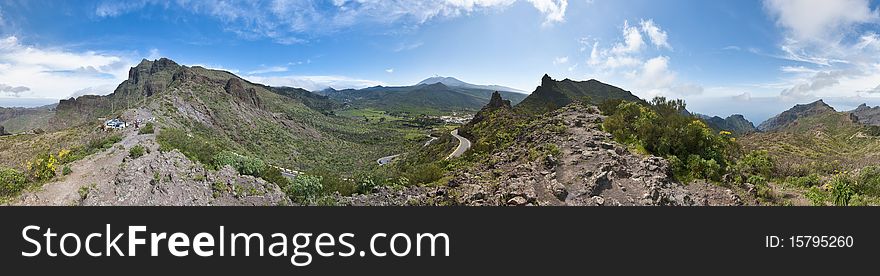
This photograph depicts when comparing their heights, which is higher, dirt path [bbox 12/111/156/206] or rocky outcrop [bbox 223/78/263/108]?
rocky outcrop [bbox 223/78/263/108]

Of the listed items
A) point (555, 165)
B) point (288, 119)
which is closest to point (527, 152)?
point (555, 165)

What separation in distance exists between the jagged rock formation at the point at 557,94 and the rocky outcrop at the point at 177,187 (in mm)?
52399

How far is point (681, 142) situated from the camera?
70.1ft

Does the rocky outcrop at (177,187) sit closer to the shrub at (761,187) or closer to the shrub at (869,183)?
the shrub at (761,187)

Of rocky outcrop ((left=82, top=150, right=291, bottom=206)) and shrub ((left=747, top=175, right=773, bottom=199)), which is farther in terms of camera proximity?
shrub ((left=747, top=175, right=773, bottom=199))

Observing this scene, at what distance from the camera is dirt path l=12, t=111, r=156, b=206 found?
52.5 ft

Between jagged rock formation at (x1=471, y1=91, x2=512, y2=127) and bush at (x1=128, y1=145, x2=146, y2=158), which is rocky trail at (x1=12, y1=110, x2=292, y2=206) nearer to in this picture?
bush at (x1=128, y1=145, x2=146, y2=158)

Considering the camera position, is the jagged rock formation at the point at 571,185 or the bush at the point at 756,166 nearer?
the jagged rock formation at the point at 571,185

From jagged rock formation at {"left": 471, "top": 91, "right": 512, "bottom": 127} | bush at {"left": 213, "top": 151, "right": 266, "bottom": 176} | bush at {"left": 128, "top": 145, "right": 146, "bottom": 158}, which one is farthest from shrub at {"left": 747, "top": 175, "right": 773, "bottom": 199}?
jagged rock formation at {"left": 471, "top": 91, "right": 512, "bottom": 127}

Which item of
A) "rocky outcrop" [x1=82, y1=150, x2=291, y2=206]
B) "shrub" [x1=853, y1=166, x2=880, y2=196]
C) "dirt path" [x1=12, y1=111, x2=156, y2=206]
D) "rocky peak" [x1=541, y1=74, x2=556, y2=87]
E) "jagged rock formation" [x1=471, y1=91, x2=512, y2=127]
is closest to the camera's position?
"dirt path" [x1=12, y1=111, x2=156, y2=206]

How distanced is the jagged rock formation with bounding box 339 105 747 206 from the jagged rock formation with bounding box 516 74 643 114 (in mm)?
44707

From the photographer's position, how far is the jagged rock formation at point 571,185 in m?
16.0

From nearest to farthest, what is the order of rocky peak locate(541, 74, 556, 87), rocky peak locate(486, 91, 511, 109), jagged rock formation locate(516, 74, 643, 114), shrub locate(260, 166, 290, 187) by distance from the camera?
shrub locate(260, 166, 290, 187) → rocky peak locate(486, 91, 511, 109) → jagged rock formation locate(516, 74, 643, 114) → rocky peak locate(541, 74, 556, 87)

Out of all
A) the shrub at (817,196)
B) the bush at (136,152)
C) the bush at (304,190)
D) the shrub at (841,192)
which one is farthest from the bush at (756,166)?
the bush at (136,152)
